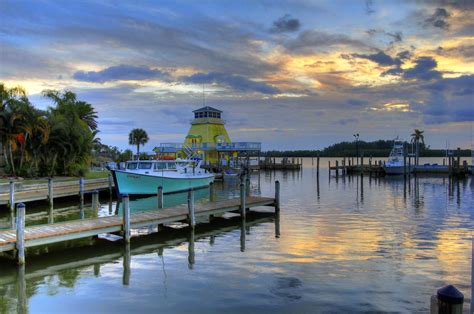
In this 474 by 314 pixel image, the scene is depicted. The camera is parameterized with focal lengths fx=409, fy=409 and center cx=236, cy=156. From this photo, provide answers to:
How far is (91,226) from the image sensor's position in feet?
48.6

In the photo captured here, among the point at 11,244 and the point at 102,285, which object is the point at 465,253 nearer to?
the point at 102,285

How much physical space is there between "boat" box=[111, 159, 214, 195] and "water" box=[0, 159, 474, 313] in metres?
12.7

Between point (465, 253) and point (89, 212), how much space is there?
795 inches

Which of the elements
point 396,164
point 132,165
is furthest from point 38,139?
point 396,164

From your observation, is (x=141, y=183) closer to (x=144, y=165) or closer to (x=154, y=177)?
(x=154, y=177)

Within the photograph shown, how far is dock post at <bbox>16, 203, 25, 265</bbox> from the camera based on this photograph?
40.1ft

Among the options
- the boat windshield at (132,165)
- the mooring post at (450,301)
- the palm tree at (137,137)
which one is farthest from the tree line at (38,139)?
Answer: the palm tree at (137,137)

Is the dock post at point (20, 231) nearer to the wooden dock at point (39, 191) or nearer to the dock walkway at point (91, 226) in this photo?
the dock walkway at point (91, 226)

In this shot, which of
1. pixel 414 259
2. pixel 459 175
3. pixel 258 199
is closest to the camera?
pixel 414 259

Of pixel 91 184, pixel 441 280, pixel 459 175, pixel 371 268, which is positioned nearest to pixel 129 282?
pixel 371 268

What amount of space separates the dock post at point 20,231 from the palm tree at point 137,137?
7480cm

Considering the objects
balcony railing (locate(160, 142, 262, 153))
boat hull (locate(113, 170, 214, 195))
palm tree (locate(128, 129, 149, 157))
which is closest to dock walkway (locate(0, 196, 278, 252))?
boat hull (locate(113, 170, 214, 195))

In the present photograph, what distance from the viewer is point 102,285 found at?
36.8 ft

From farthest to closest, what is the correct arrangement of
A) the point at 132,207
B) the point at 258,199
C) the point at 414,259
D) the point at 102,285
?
the point at 132,207, the point at 258,199, the point at 414,259, the point at 102,285
